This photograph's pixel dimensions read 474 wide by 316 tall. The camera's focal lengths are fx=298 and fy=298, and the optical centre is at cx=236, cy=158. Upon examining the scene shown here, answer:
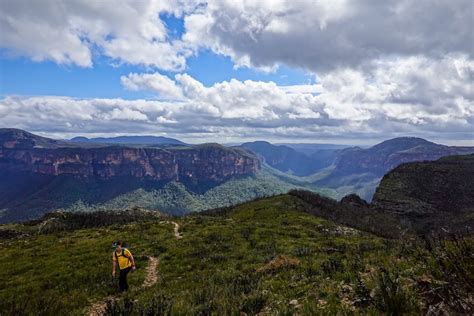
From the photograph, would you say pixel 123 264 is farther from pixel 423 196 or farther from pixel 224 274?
pixel 423 196

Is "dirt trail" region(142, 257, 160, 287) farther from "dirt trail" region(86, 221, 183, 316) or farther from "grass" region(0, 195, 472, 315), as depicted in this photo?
"grass" region(0, 195, 472, 315)

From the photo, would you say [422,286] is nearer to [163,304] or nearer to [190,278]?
[163,304]

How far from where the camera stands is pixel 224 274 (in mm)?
17688

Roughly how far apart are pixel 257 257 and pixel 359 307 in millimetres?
15253

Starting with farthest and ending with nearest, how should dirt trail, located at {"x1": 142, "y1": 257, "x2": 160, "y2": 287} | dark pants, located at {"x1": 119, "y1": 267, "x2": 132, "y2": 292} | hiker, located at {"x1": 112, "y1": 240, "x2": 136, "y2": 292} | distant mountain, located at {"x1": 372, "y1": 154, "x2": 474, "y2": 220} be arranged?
distant mountain, located at {"x1": 372, "y1": 154, "x2": 474, "y2": 220} → dirt trail, located at {"x1": 142, "y1": 257, "x2": 160, "y2": 287} → hiker, located at {"x1": 112, "y1": 240, "x2": 136, "y2": 292} → dark pants, located at {"x1": 119, "y1": 267, "x2": 132, "y2": 292}

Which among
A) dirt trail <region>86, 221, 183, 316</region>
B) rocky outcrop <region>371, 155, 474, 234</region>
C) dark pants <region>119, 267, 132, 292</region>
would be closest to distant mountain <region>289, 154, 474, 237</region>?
rocky outcrop <region>371, 155, 474, 234</region>

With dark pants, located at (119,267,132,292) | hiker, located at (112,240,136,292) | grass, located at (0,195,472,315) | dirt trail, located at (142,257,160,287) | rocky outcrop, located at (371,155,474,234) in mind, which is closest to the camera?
grass, located at (0,195,472,315)

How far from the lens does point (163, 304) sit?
1076 centimetres

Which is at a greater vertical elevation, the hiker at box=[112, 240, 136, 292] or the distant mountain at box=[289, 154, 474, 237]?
the hiker at box=[112, 240, 136, 292]

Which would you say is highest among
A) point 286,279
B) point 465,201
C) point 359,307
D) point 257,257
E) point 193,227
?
point 359,307

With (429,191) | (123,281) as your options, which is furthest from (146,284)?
(429,191)

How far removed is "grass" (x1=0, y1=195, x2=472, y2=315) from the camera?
9164 mm

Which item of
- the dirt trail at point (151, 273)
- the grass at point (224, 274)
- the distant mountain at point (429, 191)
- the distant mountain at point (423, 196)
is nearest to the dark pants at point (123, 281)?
the grass at point (224, 274)

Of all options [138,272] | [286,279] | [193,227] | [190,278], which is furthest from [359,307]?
[193,227]
